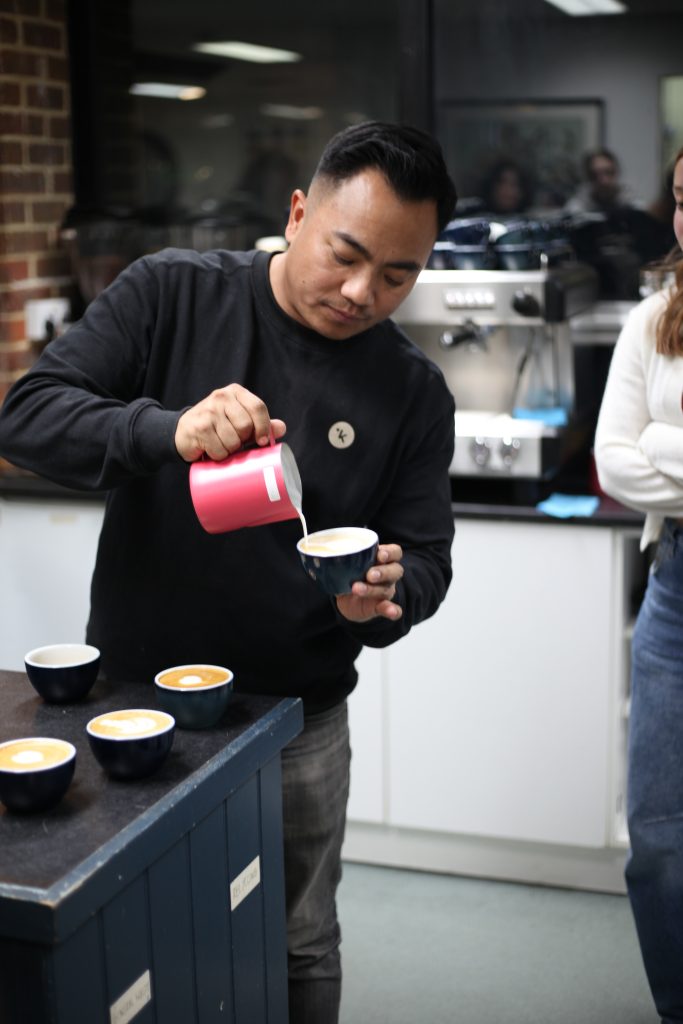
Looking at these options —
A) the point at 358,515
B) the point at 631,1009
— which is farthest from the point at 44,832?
the point at 631,1009

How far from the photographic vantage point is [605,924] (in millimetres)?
2840

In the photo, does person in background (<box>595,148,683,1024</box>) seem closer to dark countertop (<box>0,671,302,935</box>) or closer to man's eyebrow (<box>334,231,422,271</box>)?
man's eyebrow (<box>334,231,422,271</box>)

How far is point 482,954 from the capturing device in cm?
272

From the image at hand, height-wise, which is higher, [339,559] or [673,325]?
[673,325]

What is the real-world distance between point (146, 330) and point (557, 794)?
5.57ft

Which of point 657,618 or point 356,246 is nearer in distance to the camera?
point 356,246

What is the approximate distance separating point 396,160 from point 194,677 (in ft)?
2.33

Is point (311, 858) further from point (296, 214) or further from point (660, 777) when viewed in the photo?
point (296, 214)

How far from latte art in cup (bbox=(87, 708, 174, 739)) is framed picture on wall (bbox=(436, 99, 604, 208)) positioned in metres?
2.39

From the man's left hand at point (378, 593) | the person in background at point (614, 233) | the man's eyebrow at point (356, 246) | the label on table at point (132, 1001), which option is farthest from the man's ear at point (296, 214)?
the person in background at point (614, 233)

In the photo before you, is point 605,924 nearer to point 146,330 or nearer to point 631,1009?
point 631,1009

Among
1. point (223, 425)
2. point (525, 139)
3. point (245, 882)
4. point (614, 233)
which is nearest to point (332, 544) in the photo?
point (223, 425)

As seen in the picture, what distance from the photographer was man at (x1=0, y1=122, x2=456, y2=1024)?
5.40ft

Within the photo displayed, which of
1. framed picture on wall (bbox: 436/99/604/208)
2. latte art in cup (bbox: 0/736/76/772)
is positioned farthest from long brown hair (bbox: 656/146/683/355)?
framed picture on wall (bbox: 436/99/604/208)
